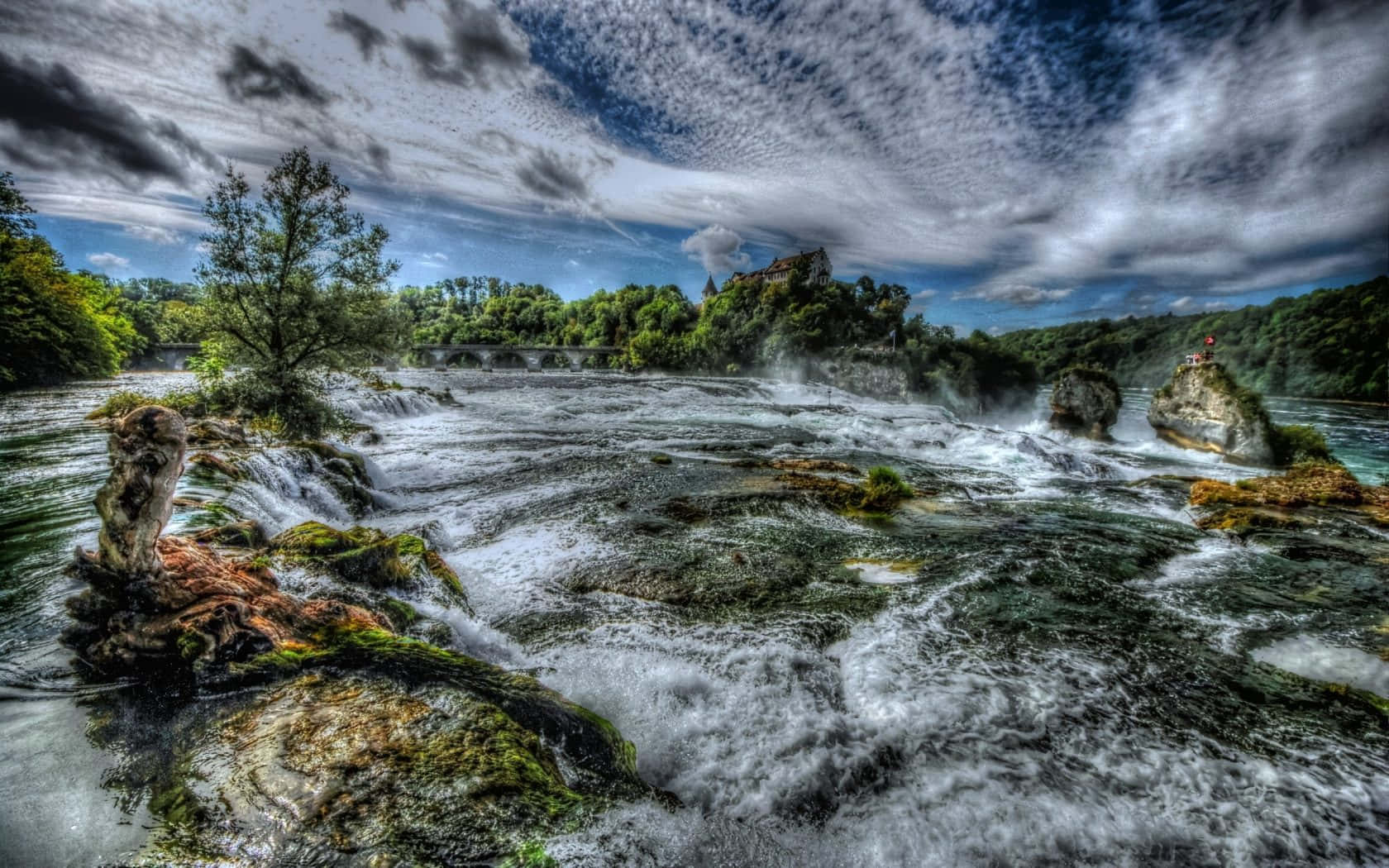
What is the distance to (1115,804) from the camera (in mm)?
3566

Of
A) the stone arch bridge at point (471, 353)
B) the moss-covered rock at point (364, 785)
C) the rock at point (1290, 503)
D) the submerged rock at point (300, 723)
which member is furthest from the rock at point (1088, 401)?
the stone arch bridge at point (471, 353)

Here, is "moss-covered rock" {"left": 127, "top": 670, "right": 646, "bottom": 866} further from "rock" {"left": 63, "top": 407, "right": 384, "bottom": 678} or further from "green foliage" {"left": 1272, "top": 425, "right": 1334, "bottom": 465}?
"green foliage" {"left": 1272, "top": 425, "right": 1334, "bottom": 465}

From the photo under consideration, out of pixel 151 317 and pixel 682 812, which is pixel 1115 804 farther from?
pixel 151 317

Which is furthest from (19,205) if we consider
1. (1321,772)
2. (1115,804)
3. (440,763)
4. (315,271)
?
(1321,772)

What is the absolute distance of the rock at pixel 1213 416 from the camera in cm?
2050

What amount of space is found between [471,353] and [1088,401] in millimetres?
78377

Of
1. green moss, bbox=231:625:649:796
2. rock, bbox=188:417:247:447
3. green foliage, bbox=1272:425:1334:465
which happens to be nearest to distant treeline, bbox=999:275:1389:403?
green foliage, bbox=1272:425:1334:465

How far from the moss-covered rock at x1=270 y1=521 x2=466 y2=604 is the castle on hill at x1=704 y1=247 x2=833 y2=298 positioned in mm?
78432

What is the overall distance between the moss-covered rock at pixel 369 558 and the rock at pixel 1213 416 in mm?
30402

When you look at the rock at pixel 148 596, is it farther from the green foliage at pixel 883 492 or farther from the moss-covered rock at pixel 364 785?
the green foliage at pixel 883 492

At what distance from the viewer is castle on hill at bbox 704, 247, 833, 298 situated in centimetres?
8150

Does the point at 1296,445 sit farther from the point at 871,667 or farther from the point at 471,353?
the point at 471,353

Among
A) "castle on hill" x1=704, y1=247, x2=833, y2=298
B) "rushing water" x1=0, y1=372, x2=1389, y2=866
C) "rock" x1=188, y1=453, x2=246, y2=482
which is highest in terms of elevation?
"castle on hill" x1=704, y1=247, x2=833, y2=298

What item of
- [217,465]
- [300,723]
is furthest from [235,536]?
[300,723]
